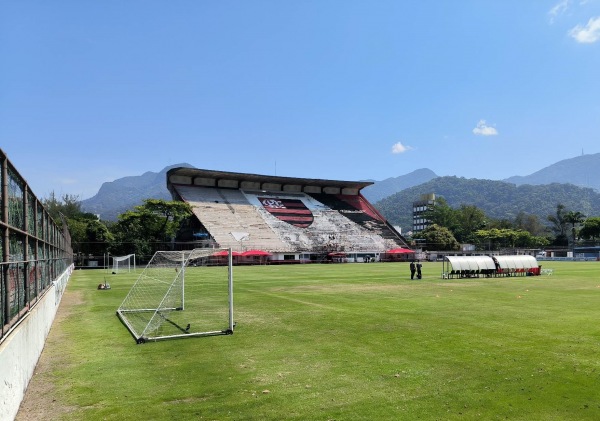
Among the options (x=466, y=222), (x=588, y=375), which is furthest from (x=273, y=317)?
(x=466, y=222)

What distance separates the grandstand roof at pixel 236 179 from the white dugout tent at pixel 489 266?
67916 millimetres

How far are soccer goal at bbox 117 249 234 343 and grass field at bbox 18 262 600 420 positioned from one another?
2.37ft

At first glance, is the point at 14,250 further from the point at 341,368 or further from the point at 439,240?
the point at 439,240

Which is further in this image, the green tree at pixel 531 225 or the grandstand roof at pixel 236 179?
the green tree at pixel 531 225

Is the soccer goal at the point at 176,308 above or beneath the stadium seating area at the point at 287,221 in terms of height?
beneath

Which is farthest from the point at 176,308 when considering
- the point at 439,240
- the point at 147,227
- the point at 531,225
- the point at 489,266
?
the point at 531,225

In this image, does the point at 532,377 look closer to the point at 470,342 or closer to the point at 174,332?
Result: the point at 470,342

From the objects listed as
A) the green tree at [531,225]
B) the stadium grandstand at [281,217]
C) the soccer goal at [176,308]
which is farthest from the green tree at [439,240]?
the soccer goal at [176,308]

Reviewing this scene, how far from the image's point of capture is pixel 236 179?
105812 mm

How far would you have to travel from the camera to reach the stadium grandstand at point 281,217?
284 feet

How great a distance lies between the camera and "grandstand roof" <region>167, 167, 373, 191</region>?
98188mm

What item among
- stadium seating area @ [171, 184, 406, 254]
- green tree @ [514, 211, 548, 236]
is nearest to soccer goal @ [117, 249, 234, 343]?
stadium seating area @ [171, 184, 406, 254]

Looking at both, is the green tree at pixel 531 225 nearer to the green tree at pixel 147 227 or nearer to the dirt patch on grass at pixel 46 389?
the green tree at pixel 147 227

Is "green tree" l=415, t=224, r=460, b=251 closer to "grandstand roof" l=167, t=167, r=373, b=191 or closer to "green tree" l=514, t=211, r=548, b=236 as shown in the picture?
"grandstand roof" l=167, t=167, r=373, b=191
